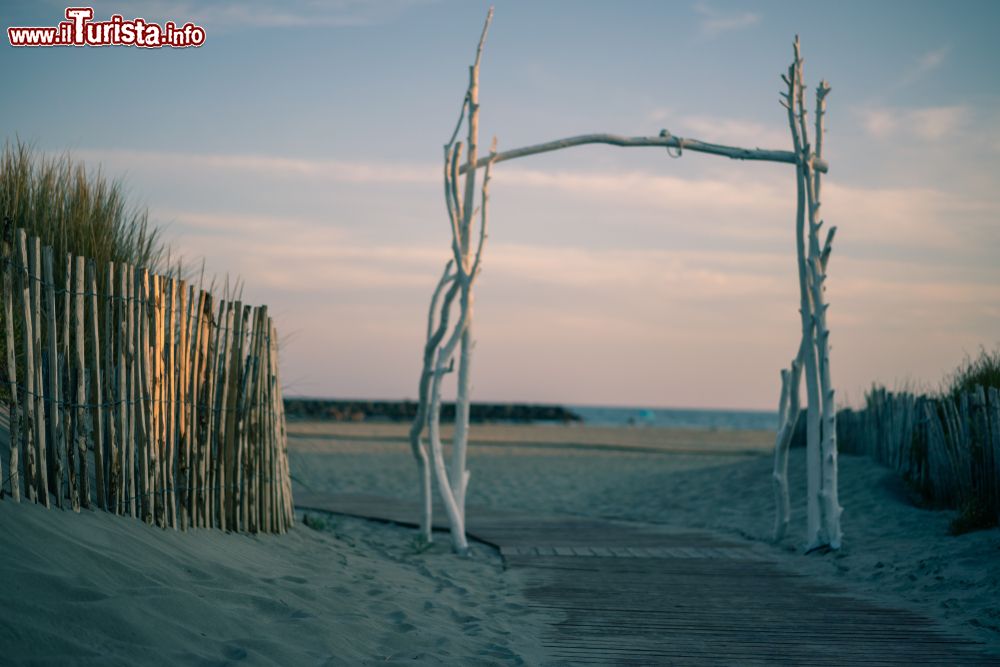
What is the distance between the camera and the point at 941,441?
21.4ft

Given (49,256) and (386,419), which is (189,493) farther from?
(386,419)

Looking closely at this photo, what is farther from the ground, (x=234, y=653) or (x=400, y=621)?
(x=234, y=653)

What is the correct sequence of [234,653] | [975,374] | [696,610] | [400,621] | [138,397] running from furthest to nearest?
[975,374] → [696,610] → [138,397] → [400,621] → [234,653]

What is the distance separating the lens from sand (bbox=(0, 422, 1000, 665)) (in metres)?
2.71

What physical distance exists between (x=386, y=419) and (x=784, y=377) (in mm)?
27445

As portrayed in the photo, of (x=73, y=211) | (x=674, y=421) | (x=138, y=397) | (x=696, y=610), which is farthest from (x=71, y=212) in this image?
(x=674, y=421)

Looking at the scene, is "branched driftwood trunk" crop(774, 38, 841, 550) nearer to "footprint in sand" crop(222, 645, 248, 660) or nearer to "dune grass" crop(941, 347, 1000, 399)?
"dune grass" crop(941, 347, 1000, 399)

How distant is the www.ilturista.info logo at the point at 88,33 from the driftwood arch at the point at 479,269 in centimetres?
267

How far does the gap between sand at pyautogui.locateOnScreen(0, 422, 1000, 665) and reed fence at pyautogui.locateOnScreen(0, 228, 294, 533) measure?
159 mm

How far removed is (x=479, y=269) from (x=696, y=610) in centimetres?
255

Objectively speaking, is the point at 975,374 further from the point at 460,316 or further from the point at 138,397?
the point at 138,397

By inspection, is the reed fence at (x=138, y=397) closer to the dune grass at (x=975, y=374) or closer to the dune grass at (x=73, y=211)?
the dune grass at (x=73, y=211)

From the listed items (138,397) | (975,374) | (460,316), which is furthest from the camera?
(975,374)

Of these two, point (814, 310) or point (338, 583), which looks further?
point (814, 310)
